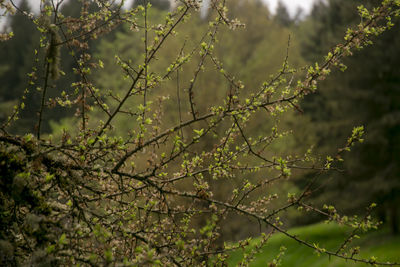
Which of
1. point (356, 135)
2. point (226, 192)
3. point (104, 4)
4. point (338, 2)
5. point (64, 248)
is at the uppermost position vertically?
point (338, 2)

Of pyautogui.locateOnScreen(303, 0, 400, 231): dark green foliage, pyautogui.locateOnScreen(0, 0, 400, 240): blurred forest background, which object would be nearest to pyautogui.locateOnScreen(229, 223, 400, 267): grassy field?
pyautogui.locateOnScreen(0, 0, 400, 240): blurred forest background

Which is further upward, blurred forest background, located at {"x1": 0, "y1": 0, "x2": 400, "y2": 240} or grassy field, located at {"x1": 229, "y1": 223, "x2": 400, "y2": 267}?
blurred forest background, located at {"x1": 0, "y1": 0, "x2": 400, "y2": 240}

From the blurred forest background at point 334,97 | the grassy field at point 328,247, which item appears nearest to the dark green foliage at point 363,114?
the blurred forest background at point 334,97

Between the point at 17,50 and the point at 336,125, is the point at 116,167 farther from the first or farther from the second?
the point at 17,50

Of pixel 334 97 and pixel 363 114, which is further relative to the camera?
pixel 334 97

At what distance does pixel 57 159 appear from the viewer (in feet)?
9.41

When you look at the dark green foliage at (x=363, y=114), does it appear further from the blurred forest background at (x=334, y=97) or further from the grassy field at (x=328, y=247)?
the grassy field at (x=328, y=247)

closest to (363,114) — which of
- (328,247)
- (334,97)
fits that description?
(334,97)

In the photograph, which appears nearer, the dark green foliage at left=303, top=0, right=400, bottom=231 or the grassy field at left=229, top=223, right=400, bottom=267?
the grassy field at left=229, top=223, right=400, bottom=267

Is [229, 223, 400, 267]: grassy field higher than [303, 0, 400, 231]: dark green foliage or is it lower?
lower

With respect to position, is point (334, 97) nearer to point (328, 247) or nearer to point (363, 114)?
point (363, 114)

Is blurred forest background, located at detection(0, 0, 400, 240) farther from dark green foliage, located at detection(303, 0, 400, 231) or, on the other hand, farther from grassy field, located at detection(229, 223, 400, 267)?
grassy field, located at detection(229, 223, 400, 267)

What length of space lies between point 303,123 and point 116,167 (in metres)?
12.4

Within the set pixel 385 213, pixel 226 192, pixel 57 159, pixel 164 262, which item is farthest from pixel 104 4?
pixel 385 213
